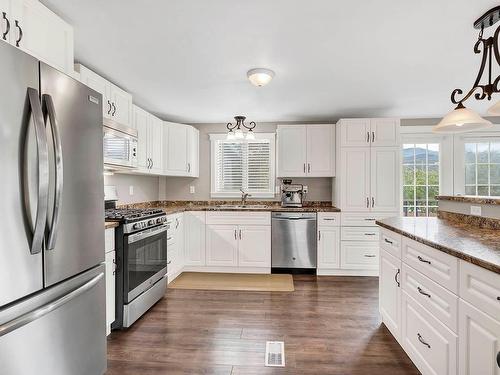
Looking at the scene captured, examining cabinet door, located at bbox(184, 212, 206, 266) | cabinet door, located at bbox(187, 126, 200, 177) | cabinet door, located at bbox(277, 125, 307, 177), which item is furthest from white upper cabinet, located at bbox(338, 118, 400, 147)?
cabinet door, located at bbox(184, 212, 206, 266)

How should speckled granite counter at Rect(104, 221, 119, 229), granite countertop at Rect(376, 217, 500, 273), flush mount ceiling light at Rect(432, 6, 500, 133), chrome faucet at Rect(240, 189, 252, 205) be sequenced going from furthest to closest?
chrome faucet at Rect(240, 189, 252, 205) → speckled granite counter at Rect(104, 221, 119, 229) → flush mount ceiling light at Rect(432, 6, 500, 133) → granite countertop at Rect(376, 217, 500, 273)

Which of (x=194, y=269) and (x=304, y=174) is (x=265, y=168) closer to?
(x=304, y=174)

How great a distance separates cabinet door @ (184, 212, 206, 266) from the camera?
4055 mm

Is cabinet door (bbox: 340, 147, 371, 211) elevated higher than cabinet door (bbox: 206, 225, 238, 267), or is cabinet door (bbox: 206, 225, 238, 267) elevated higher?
cabinet door (bbox: 340, 147, 371, 211)

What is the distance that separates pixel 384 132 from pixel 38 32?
3.75m

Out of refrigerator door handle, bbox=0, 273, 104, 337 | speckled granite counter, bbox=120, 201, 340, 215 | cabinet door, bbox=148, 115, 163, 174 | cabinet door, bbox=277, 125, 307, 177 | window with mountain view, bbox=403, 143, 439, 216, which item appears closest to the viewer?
refrigerator door handle, bbox=0, 273, 104, 337

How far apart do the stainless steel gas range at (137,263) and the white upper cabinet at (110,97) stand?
99cm

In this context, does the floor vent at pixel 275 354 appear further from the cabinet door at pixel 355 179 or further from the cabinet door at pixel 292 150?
the cabinet door at pixel 292 150

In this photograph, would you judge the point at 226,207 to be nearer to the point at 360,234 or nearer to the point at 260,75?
the point at 360,234

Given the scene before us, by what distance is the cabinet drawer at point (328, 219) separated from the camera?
3.91 meters

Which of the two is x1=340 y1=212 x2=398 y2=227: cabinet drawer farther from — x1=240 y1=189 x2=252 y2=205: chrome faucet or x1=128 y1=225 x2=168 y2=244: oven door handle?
x1=128 y1=225 x2=168 y2=244: oven door handle

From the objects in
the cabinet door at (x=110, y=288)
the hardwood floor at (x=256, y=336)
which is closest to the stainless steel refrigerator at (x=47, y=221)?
the hardwood floor at (x=256, y=336)

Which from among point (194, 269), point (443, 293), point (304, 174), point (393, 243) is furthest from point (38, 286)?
point (304, 174)

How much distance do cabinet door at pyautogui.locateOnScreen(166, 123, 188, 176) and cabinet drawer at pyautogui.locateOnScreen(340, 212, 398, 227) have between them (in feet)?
7.94
